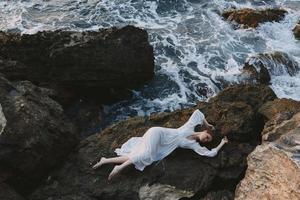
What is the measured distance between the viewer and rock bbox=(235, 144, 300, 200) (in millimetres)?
8516

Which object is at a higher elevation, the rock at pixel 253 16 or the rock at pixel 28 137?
the rock at pixel 28 137

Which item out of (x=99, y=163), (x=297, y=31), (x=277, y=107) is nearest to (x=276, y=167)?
(x=277, y=107)

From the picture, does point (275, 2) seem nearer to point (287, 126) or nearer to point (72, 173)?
point (287, 126)

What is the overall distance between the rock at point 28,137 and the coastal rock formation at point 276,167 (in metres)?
3.94

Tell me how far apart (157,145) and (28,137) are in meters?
2.69

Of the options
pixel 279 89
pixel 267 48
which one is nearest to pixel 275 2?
pixel 267 48

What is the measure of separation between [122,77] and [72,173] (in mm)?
4795

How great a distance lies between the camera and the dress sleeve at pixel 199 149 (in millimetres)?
10516

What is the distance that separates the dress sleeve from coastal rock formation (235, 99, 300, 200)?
113 cm

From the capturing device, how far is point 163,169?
10.4 metres

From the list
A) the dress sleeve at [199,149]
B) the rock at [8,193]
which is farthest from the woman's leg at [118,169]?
the rock at [8,193]

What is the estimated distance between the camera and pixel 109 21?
797 inches

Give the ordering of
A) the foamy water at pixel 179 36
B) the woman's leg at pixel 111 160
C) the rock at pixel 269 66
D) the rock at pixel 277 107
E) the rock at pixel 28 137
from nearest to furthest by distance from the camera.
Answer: the rock at pixel 28 137
the woman's leg at pixel 111 160
the rock at pixel 277 107
the foamy water at pixel 179 36
the rock at pixel 269 66

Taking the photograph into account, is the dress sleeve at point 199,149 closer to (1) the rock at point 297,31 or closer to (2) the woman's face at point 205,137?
(2) the woman's face at point 205,137
